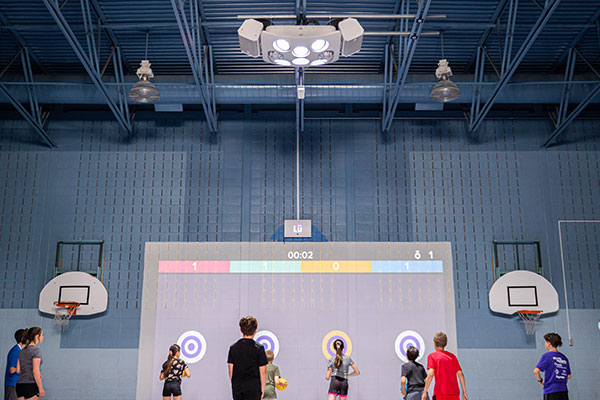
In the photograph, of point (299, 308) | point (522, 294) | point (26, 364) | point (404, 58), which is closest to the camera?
point (26, 364)

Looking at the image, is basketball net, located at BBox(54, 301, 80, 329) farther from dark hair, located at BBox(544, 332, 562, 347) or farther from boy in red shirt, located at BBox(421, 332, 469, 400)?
dark hair, located at BBox(544, 332, 562, 347)

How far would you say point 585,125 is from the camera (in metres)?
14.1

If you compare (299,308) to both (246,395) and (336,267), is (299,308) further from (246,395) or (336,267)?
(246,395)

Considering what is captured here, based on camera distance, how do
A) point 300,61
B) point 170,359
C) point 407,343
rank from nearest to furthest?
point 300,61 → point 170,359 → point 407,343

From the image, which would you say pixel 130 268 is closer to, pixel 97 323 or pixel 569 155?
pixel 97 323

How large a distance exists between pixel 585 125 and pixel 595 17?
11.5ft

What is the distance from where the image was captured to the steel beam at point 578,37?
11.4m

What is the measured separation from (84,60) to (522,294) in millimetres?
10901

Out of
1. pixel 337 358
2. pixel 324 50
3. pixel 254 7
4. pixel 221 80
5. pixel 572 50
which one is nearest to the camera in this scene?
pixel 324 50

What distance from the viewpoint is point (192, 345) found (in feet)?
40.7

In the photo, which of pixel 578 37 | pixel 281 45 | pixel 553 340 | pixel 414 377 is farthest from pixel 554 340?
pixel 578 37

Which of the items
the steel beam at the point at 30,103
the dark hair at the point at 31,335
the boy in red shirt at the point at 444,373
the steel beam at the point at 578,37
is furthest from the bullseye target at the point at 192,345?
the steel beam at the point at 578,37

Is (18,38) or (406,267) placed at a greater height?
(18,38)

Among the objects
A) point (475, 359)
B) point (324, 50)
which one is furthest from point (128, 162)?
point (475, 359)
